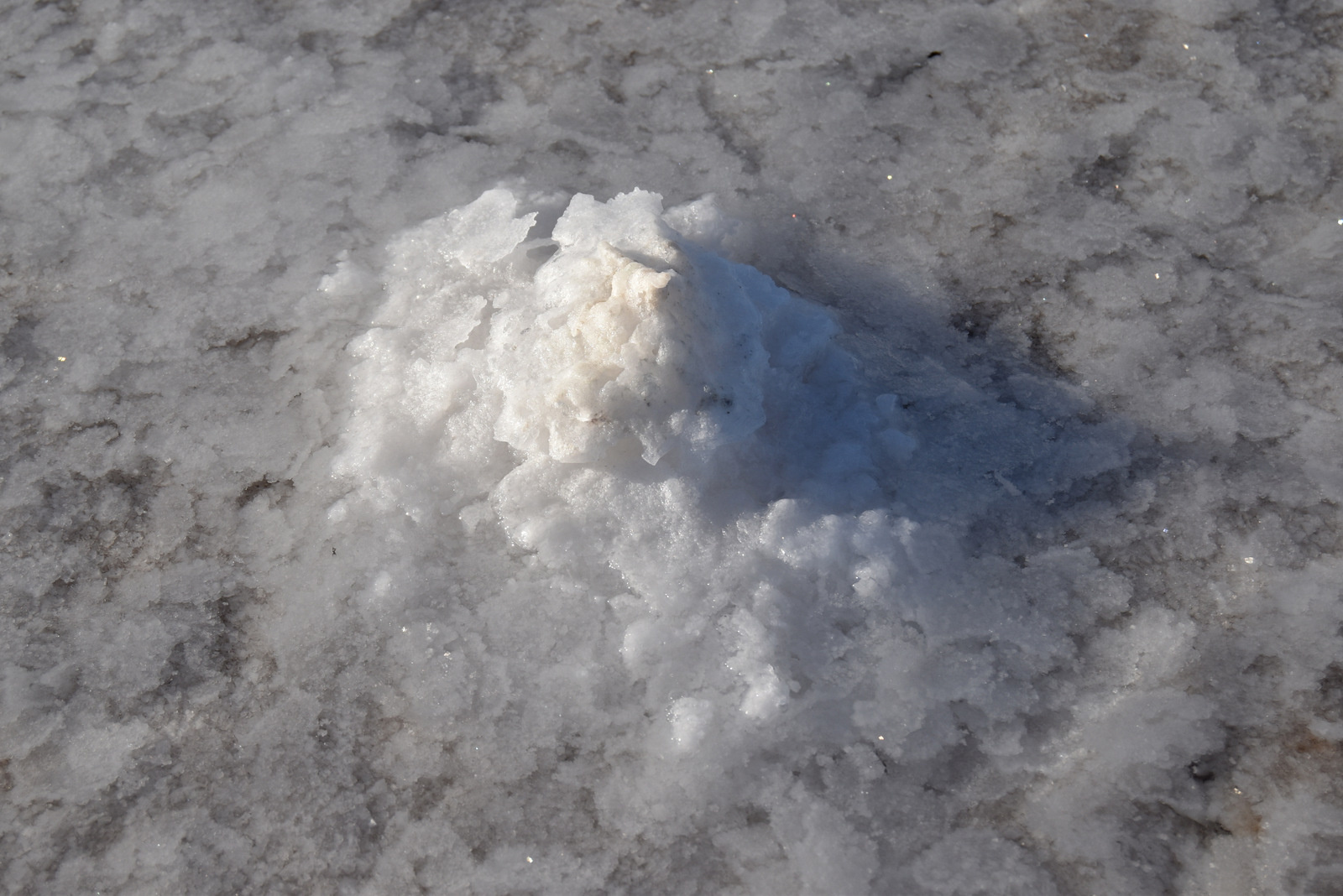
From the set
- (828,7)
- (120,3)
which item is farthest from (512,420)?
(120,3)

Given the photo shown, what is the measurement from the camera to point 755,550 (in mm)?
1229

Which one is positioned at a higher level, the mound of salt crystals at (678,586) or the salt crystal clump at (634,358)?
the salt crystal clump at (634,358)

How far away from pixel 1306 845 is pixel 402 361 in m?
1.33

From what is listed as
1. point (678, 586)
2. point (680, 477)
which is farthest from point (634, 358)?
point (678, 586)

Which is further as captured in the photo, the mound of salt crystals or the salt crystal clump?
the salt crystal clump

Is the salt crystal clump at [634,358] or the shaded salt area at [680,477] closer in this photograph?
the shaded salt area at [680,477]

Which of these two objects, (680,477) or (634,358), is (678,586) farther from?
(634,358)

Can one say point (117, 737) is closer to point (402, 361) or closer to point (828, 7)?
point (402, 361)

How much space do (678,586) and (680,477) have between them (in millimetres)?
151

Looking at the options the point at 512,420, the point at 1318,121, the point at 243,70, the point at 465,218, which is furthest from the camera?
the point at 243,70

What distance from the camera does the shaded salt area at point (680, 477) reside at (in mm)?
1105

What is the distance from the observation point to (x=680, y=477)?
4.14 feet

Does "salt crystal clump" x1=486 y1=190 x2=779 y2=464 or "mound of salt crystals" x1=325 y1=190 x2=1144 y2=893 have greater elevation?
"salt crystal clump" x1=486 y1=190 x2=779 y2=464

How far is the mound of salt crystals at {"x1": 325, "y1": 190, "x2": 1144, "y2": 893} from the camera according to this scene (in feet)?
3.67
